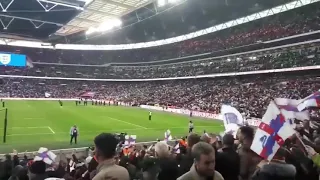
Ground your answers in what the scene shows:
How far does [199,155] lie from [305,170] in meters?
2.81

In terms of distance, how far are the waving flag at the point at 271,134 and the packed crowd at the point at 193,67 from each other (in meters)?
36.1

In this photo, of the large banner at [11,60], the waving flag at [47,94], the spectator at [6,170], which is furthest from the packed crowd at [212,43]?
the spectator at [6,170]

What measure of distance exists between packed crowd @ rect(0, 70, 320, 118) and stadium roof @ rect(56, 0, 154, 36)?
17.4 meters

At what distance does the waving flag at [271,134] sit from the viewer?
5258 mm

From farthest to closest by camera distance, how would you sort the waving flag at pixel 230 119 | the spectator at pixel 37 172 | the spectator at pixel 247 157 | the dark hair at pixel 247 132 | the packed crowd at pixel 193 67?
1. the packed crowd at pixel 193 67
2. the waving flag at pixel 230 119
3. the dark hair at pixel 247 132
4. the spectator at pixel 247 157
5. the spectator at pixel 37 172

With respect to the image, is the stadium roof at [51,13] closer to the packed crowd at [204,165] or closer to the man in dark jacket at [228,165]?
the packed crowd at [204,165]

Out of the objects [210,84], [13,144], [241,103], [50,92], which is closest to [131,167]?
[13,144]

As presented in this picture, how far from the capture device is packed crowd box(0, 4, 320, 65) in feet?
155

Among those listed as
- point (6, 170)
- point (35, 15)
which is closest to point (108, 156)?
point (6, 170)

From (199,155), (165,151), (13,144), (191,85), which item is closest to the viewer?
(199,155)

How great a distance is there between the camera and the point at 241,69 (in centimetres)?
5069

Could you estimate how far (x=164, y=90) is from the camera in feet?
224

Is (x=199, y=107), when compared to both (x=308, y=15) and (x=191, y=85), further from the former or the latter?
(x=308, y=15)

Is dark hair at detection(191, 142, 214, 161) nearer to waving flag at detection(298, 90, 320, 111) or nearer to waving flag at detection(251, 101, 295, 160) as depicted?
waving flag at detection(251, 101, 295, 160)
